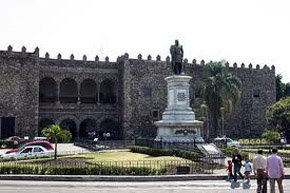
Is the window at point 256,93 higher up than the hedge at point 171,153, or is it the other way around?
the window at point 256,93

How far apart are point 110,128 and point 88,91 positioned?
245 inches

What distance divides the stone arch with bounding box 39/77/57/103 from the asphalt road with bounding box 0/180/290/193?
33.8m

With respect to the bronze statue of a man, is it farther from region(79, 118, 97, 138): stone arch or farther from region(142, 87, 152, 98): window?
region(79, 118, 97, 138): stone arch

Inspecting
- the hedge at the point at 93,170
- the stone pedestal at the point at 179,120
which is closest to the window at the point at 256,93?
the stone pedestal at the point at 179,120

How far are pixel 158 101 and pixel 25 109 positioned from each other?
15.7 meters

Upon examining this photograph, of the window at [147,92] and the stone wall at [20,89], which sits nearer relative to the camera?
the stone wall at [20,89]

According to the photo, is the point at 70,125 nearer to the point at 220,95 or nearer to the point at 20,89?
the point at 20,89

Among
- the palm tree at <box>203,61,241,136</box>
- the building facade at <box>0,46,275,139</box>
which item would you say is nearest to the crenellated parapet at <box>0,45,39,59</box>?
the building facade at <box>0,46,275,139</box>

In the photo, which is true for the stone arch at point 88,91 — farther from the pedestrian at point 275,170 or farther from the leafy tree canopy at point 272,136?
the pedestrian at point 275,170

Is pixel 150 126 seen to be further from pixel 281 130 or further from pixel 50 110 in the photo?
pixel 281 130

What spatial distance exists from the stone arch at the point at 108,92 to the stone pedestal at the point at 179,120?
2284cm

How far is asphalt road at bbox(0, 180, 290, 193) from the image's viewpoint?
527 inches

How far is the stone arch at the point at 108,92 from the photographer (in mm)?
50531

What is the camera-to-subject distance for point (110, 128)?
163ft
